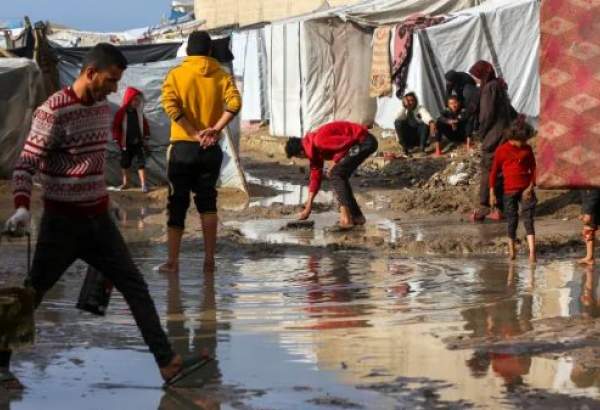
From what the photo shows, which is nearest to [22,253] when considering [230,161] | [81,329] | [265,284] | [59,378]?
[265,284]

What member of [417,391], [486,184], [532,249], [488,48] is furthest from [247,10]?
[417,391]

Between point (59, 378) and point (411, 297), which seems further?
point (411, 297)

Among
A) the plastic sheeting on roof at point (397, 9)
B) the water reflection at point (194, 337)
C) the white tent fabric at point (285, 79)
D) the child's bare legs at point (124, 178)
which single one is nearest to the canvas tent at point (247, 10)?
the white tent fabric at point (285, 79)

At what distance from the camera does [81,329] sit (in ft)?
25.8

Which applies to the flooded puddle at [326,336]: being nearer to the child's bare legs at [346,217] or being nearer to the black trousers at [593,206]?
the black trousers at [593,206]

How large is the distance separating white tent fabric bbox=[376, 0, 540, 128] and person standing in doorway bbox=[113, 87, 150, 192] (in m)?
6.21

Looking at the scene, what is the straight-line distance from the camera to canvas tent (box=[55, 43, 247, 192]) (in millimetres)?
17906

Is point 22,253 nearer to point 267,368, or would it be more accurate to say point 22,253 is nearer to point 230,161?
point 267,368

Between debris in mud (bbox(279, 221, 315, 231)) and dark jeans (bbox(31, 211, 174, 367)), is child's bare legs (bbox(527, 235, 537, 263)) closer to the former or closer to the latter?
debris in mud (bbox(279, 221, 315, 231))

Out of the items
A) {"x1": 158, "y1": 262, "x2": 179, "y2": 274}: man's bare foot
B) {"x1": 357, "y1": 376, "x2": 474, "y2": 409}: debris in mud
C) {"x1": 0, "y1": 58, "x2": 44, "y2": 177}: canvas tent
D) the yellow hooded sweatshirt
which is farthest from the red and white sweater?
{"x1": 0, "y1": 58, "x2": 44, "y2": 177}: canvas tent

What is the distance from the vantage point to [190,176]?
1012 centimetres

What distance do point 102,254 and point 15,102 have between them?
11597mm

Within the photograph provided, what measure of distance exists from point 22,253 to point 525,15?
446 inches

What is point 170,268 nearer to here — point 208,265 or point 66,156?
point 208,265
